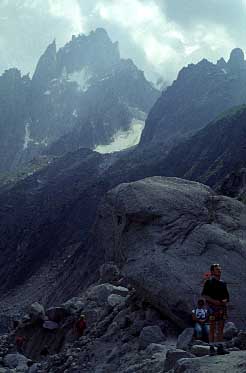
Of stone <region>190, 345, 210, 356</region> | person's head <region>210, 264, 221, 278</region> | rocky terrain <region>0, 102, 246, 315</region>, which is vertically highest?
rocky terrain <region>0, 102, 246, 315</region>

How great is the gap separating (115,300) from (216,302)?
9.28 m

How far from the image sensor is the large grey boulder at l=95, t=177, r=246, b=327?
17578 mm

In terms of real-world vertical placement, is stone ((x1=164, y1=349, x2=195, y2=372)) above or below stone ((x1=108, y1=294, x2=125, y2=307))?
below

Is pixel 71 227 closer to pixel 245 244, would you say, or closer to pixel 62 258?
pixel 62 258

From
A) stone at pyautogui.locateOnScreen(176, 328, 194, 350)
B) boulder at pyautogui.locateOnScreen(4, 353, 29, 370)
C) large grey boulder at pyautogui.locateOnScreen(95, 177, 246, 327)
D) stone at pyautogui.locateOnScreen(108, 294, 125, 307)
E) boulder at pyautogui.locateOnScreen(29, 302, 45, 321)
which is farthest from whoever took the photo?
boulder at pyautogui.locateOnScreen(29, 302, 45, 321)

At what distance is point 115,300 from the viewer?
74.2 ft

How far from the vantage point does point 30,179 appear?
6388 inches

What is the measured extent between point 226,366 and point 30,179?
507 ft

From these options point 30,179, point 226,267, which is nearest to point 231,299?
point 226,267

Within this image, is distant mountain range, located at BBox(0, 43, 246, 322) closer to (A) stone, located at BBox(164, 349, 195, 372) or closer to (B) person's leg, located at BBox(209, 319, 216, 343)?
(B) person's leg, located at BBox(209, 319, 216, 343)

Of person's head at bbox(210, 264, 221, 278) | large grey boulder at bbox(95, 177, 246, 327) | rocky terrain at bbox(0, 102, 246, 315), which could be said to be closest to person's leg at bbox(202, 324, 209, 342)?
person's head at bbox(210, 264, 221, 278)

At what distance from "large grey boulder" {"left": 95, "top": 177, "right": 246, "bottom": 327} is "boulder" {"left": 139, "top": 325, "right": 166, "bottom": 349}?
1031 millimetres

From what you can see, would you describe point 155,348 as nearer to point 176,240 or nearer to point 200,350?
point 200,350

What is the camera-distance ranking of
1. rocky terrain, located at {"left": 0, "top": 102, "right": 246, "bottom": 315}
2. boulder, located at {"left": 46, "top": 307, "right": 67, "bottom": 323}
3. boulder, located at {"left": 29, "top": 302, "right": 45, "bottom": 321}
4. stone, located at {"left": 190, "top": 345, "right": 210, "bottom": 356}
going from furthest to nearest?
rocky terrain, located at {"left": 0, "top": 102, "right": 246, "bottom": 315}, boulder, located at {"left": 29, "top": 302, "right": 45, "bottom": 321}, boulder, located at {"left": 46, "top": 307, "right": 67, "bottom": 323}, stone, located at {"left": 190, "top": 345, "right": 210, "bottom": 356}
